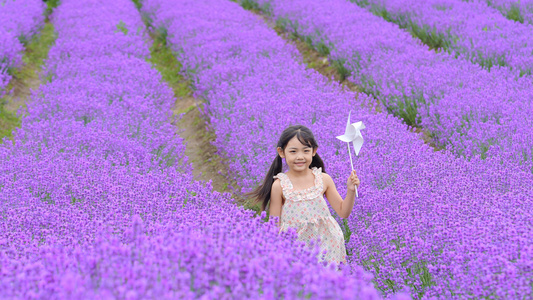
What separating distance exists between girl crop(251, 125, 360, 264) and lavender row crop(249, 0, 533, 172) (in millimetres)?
1288

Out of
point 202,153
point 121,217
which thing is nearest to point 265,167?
point 121,217

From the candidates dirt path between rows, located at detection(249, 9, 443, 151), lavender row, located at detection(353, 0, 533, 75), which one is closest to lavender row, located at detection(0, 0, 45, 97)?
dirt path between rows, located at detection(249, 9, 443, 151)

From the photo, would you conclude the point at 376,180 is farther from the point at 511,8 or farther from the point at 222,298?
the point at 511,8

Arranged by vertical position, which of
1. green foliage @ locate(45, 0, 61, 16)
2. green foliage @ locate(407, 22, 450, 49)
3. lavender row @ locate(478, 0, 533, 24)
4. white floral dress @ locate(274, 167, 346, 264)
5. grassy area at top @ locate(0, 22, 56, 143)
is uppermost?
lavender row @ locate(478, 0, 533, 24)

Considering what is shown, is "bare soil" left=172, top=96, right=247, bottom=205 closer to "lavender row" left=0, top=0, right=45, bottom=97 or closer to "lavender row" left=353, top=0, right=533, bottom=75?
"lavender row" left=0, top=0, right=45, bottom=97

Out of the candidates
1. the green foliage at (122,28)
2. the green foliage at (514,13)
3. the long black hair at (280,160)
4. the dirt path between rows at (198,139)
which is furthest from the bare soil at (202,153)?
the green foliage at (514,13)

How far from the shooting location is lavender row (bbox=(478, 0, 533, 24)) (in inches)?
301

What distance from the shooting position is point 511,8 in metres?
8.29

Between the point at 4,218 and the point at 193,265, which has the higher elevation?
the point at 193,265

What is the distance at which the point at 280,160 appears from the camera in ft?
10.5

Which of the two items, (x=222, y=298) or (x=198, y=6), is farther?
(x=198, y=6)

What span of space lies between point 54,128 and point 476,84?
3.85 m

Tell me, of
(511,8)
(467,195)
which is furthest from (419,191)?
(511,8)

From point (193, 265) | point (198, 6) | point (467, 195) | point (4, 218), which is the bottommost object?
point (198, 6)
